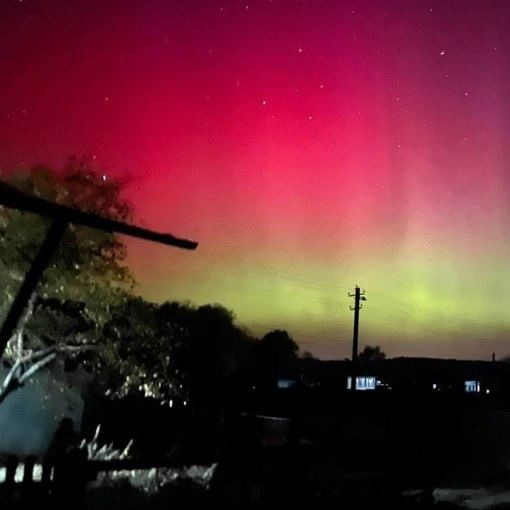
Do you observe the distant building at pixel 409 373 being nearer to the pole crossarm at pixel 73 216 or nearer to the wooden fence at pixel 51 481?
the wooden fence at pixel 51 481

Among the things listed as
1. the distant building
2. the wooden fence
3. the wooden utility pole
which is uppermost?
the distant building

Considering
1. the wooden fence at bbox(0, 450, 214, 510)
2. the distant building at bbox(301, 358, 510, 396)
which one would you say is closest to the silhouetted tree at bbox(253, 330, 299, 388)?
the distant building at bbox(301, 358, 510, 396)

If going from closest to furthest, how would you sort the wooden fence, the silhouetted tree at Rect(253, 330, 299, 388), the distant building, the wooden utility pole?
the wooden utility pole
the wooden fence
the silhouetted tree at Rect(253, 330, 299, 388)
the distant building

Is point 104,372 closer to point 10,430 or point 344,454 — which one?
point 10,430

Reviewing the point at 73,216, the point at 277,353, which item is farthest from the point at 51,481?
the point at 277,353

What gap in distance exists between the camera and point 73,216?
17.2 ft

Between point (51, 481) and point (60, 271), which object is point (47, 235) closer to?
point (51, 481)

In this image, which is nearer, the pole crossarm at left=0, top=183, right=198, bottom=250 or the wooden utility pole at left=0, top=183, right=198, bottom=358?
the pole crossarm at left=0, top=183, right=198, bottom=250

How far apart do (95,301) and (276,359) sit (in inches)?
1748

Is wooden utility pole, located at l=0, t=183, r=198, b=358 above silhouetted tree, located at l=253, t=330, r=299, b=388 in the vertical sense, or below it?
below

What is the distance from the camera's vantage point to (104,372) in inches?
737

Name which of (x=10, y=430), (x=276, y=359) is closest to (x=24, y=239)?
(x=10, y=430)

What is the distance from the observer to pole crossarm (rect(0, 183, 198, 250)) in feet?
16.2

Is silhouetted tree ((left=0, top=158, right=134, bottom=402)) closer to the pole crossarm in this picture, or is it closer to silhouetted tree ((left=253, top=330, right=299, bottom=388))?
the pole crossarm
